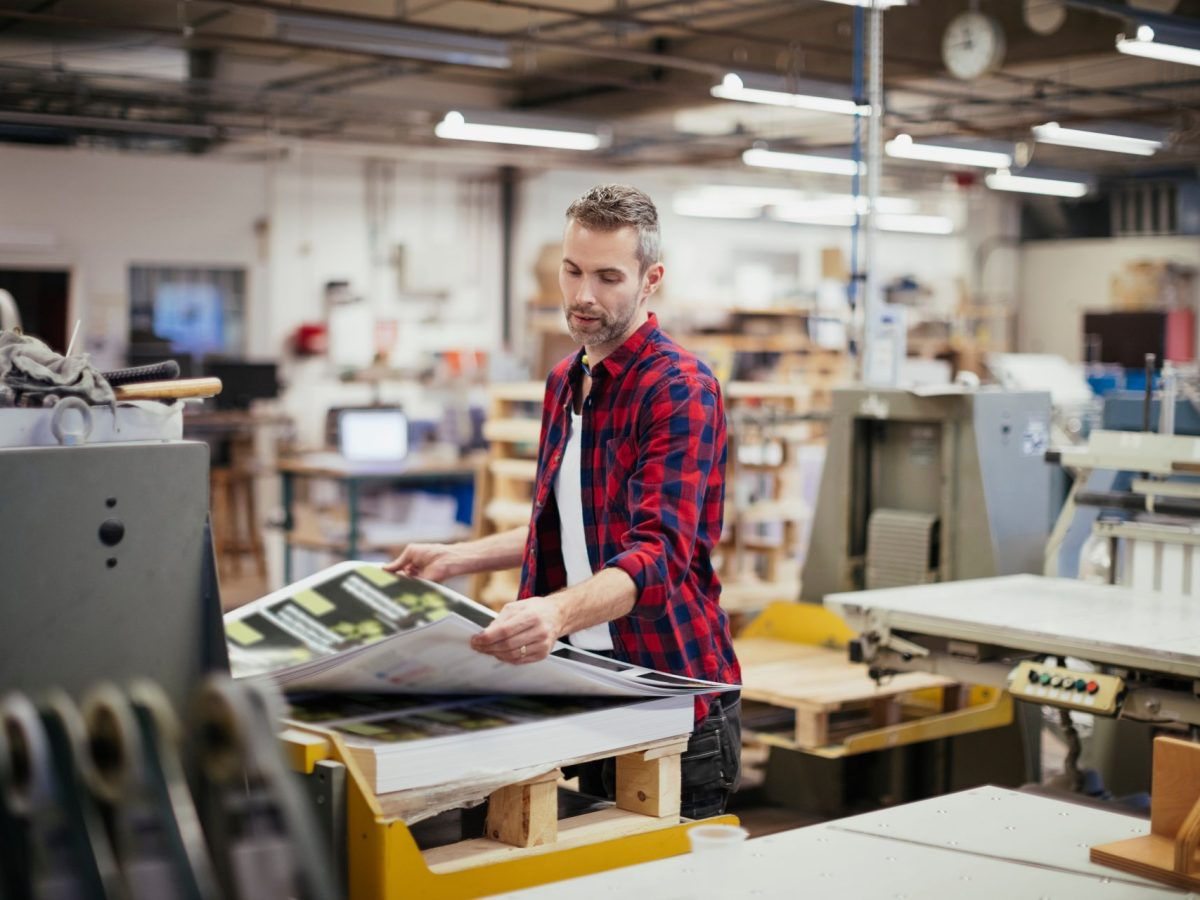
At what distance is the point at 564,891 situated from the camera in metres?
1.41

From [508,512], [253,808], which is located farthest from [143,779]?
[508,512]

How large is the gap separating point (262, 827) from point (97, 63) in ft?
35.0

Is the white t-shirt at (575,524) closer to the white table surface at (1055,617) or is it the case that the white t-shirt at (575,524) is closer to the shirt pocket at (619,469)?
the shirt pocket at (619,469)

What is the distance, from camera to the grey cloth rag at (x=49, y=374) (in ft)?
4.80

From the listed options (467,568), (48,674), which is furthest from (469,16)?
(48,674)

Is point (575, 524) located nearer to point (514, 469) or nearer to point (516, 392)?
point (514, 469)

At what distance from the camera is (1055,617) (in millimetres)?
2906

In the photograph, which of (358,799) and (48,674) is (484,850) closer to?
(358,799)

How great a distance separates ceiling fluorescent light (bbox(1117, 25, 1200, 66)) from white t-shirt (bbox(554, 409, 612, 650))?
212 inches

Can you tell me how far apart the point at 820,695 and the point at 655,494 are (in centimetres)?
237

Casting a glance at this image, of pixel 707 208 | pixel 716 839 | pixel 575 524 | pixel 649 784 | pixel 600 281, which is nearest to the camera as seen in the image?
pixel 716 839

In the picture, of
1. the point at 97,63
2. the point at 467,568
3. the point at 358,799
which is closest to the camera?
the point at 358,799

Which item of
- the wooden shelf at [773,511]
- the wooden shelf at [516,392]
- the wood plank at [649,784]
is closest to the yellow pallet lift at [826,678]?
the wooden shelf at [773,511]

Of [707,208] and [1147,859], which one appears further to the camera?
[707,208]
